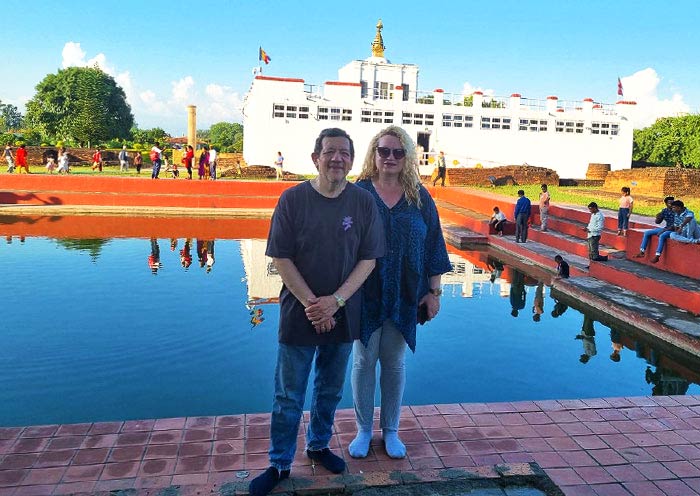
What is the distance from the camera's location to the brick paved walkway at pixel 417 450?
2971 millimetres

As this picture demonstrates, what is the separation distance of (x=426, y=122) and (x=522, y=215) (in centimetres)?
1916

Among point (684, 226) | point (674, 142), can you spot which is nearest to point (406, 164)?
point (684, 226)

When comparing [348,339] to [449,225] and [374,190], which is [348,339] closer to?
[374,190]

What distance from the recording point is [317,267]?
281 centimetres

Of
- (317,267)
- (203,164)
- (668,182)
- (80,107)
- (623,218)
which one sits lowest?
(623,218)

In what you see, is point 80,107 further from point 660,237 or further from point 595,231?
point 660,237

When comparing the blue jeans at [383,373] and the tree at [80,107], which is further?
the tree at [80,107]

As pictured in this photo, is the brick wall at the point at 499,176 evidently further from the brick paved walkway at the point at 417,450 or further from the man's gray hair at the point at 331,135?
the man's gray hair at the point at 331,135

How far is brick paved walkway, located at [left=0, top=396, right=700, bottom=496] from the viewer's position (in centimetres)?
297

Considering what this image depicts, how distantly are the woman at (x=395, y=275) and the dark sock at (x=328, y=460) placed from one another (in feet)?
0.56

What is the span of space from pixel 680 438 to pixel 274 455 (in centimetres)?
259

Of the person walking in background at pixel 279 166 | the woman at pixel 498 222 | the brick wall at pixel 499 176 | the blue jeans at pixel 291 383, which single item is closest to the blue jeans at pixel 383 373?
the blue jeans at pixel 291 383

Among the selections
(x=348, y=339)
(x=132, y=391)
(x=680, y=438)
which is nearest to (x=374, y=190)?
(x=348, y=339)

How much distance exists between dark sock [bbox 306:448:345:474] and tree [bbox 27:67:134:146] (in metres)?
44.8
